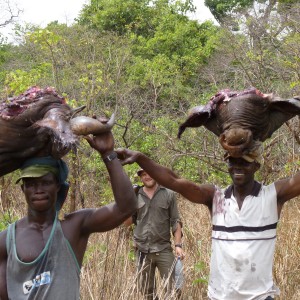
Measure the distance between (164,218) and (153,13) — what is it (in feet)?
47.2

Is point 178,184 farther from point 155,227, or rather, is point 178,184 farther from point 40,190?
point 155,227

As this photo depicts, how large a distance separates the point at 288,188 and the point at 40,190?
1610 mm

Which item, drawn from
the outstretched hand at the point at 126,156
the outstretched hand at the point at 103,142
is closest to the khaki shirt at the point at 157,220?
the outstretched hand at the point at 126,156

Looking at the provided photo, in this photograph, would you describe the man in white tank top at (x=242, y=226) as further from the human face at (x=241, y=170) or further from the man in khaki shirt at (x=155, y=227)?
the man in khaki shirt at (x=155, y=227)

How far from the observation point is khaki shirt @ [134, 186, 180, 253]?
6230 millimetres

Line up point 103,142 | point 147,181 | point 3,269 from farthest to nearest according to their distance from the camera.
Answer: point 147,181 < point 3,269 < point 103,142

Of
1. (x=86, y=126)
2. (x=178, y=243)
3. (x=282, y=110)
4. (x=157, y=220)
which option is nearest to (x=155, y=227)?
(x=157, y=220)

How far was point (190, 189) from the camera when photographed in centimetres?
360

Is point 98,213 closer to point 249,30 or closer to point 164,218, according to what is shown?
point 164,218

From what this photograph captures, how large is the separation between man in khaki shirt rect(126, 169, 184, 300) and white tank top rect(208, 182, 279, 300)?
2735 millimetres

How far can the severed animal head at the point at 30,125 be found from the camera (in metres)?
2.50

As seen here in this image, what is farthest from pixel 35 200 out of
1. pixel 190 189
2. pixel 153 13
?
pixel 153 13

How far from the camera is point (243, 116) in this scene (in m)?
3.40

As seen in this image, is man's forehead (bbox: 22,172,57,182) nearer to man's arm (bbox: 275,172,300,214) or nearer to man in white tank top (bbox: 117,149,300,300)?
man in white tank top (bbox: 117,149,300,300)
